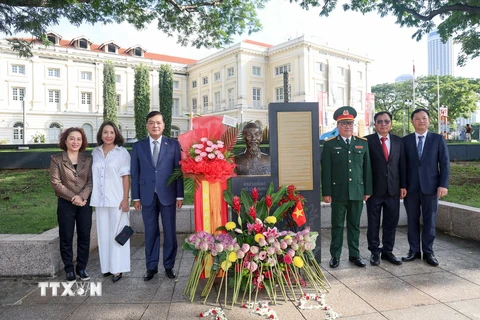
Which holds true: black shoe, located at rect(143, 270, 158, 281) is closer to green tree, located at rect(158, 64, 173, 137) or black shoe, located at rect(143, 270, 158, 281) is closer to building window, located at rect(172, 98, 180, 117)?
green tree, located at rect(158, 64, 173, 137)

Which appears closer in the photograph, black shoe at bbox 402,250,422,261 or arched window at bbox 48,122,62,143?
black shoe at bbox 402,250,422,261

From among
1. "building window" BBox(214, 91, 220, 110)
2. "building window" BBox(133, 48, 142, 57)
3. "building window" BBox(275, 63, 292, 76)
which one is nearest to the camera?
"building window" BBox(275, 63, 292, 76)

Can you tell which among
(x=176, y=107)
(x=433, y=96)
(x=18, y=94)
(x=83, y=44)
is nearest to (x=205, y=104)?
(x=176, y=107)

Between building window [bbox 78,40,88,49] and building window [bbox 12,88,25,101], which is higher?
building window [bbox 78,40,88,49]

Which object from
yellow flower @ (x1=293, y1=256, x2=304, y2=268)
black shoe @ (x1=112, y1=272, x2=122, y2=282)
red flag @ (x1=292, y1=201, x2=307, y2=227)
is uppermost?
red flag @ (x1=292, y1=201, x2=307, y2=227)

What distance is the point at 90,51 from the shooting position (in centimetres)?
4425

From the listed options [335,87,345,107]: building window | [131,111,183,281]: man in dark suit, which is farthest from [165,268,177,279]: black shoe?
[335,87,345,107]: building window

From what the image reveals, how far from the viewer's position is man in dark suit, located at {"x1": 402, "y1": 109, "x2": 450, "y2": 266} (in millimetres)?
4242

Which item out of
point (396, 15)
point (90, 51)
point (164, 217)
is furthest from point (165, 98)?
point (164, 217)

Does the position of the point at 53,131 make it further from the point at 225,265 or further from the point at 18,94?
the point at 225,265

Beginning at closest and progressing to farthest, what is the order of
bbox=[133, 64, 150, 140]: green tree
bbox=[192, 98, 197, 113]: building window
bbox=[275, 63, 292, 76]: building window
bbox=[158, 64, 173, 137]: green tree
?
bbox=[133, 64, 150, 140]: green tree, bbox=[158, 64, 173, 137]: green tree, bbox=[275, 63, 292, 76]: building window, bbox=[192, 98, 197, 113]: building window

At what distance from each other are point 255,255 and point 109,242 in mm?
1749

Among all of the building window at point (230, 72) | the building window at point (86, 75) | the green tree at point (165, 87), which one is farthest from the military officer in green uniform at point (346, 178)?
the building window at point (86, 75)

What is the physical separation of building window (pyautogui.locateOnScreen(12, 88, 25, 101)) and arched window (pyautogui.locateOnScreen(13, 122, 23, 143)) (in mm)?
3120
